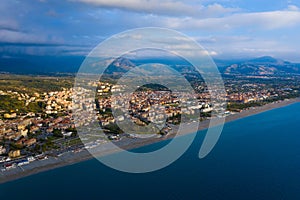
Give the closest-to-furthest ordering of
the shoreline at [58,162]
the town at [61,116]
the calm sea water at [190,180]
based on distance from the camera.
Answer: the calm sea water at [190,180] → the shoreline at [58,162] → the town at [61,116]

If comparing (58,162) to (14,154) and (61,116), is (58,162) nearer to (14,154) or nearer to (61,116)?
(14,154)

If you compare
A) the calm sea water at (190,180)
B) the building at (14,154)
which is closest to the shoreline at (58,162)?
the calm sea water at (190,180)

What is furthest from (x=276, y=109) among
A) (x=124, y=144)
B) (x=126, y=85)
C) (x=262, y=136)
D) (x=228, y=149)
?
(x=124, y=144)

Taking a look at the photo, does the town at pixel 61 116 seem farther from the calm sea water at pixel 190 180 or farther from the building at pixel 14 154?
the calm sea water at pixel 190 180

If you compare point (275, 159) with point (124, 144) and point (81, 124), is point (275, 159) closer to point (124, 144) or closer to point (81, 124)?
point (124, 144)

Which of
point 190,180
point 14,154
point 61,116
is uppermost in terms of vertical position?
point 61,116

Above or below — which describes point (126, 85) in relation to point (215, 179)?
above

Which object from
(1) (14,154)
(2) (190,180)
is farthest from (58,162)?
(2) (190,180)

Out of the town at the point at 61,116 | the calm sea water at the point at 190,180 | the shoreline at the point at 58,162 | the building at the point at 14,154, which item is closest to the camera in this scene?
the calm sea water at the point at 190,180
